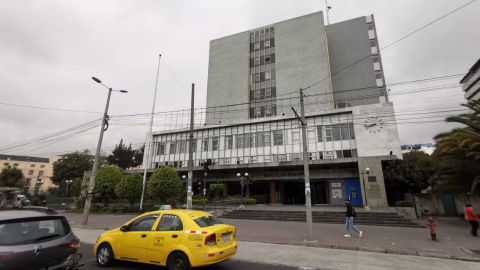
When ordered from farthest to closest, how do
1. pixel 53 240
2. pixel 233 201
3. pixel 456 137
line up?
pixel 233 201 < pixel 456 137 < pixel 53 240

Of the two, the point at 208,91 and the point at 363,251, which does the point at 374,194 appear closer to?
the point at 363,251

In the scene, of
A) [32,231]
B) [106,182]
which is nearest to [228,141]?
[106,182]

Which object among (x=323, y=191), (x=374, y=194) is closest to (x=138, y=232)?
(x=374, y=194)

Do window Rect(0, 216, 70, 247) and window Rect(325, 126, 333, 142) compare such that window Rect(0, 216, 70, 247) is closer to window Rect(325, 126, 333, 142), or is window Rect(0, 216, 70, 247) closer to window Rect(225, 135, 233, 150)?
window Rect(325, 126, 333, 142)

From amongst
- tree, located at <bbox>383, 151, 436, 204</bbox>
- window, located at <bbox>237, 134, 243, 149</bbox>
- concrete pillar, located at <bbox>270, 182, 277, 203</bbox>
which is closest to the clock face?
tree, located at <bbox>383, 151, 436, 204</bbox>

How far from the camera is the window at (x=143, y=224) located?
6.17 meters

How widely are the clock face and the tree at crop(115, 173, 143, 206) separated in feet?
92.6

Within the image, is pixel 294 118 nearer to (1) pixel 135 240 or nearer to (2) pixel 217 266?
(2) pixel 217 266

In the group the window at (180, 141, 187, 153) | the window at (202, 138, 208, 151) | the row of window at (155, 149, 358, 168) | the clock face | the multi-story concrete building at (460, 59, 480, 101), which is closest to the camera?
the clock face

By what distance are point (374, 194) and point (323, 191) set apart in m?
8.38

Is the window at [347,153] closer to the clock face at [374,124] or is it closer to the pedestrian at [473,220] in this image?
the clock face at [374,124]

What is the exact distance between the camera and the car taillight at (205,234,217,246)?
5305 millimetres

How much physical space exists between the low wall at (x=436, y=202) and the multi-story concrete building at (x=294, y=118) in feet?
10.8

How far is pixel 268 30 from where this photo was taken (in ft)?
158
